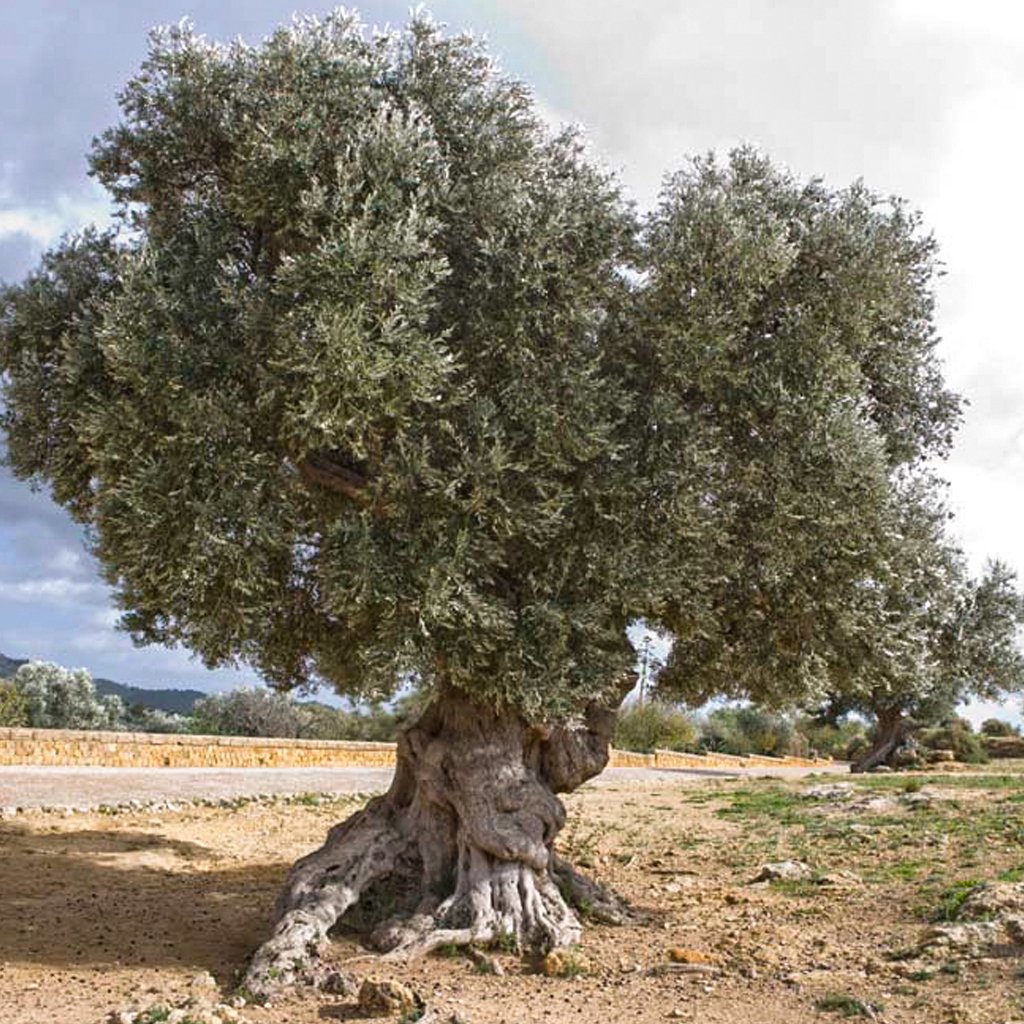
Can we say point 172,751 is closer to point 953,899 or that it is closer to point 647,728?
point 953,899

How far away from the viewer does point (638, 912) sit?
13.7 m

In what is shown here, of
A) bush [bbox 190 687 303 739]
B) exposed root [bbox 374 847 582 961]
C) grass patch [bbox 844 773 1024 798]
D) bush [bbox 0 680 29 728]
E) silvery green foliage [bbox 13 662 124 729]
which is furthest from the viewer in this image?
bush [bbox 190 687 303 739]

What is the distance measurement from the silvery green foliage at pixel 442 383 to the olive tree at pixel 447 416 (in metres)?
0.04

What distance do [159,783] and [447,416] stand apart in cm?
1639

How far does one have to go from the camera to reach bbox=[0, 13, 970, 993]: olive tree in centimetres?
1038

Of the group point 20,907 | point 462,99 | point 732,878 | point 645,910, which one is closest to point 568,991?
point 645,910

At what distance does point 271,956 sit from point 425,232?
23.7ft

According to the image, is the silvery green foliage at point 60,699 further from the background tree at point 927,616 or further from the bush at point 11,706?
the background tree at point 927,616

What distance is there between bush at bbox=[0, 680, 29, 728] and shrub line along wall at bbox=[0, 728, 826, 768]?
42.9 feet

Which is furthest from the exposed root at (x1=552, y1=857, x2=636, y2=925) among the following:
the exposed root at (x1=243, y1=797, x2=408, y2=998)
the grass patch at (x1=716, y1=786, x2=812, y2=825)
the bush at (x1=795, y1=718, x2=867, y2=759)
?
the bush at (x1=795, y1=718, x2=867, y2=759)

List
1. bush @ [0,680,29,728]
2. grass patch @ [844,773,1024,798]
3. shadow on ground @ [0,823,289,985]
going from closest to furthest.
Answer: shadow on ground @ [0,823,289,985] < grass patch @ [844,773,1024,798] < bush @ [0,680,29,728]

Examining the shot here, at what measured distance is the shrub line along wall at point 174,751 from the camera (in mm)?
25531

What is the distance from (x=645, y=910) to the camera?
45.6 ft

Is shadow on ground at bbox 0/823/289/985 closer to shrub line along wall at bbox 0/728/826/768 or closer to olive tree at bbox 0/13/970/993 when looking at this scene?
olive tree at bbox 0/13/970/993
